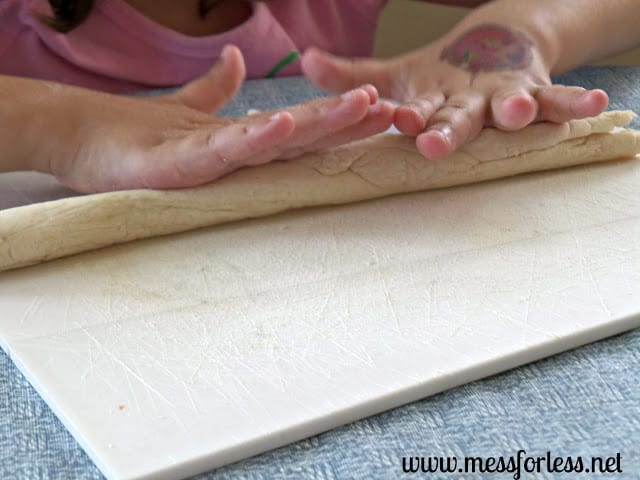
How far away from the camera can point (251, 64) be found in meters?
1.24

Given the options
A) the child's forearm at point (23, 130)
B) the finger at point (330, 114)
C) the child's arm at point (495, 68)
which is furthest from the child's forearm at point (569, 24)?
the child's forearm at point (23, 130)

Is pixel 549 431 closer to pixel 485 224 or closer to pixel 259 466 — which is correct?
pixel 259 466

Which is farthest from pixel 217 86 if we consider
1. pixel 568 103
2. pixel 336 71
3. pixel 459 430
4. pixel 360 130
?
pixel 459 430

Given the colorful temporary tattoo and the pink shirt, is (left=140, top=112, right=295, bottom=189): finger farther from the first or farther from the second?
the pink shirt

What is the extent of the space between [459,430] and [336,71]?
509 millimetres

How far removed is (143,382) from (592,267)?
1.14 ft

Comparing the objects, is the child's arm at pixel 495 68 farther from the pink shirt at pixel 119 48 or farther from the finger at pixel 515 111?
the pink shirt at pixel 119 48

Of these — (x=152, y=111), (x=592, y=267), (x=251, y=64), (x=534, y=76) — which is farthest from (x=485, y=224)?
(x=251, y=64)

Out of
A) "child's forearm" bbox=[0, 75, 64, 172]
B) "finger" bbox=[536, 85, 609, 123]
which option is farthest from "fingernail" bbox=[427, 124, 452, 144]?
"child's forearm" bbox=[0, 75, 64, 172]

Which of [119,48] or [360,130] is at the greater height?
[360,130]

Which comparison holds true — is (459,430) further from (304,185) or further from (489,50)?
(489,50)

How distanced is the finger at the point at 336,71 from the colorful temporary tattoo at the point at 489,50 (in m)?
0.08

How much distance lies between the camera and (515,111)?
76cm

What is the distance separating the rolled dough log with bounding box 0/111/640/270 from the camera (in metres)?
0.66
